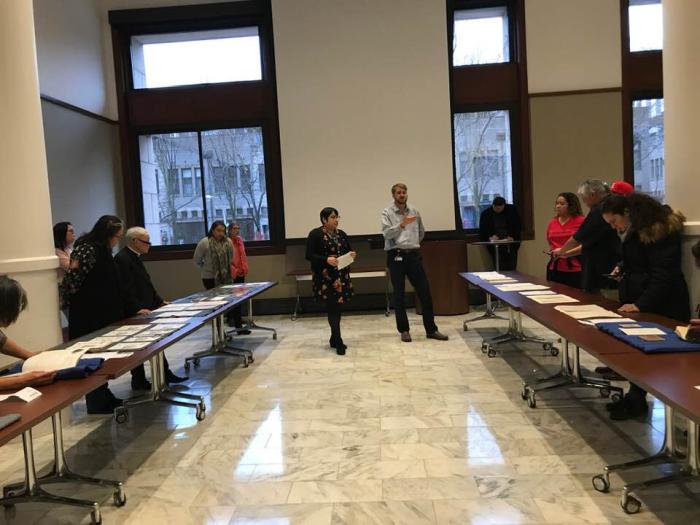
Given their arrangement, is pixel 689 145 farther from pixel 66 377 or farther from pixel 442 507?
pixel 66 377

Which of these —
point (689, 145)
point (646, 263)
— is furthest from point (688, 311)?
point (689, 145)

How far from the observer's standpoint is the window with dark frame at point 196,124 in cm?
827

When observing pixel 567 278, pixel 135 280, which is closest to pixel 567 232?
pixel 567 278

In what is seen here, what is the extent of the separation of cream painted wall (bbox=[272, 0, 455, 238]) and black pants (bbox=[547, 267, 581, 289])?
9.86ft

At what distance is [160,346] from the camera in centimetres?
309

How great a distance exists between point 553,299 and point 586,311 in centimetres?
54

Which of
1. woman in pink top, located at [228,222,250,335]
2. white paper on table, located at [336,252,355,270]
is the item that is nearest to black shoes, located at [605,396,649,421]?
white paper on table, located at [336,252,355,270]

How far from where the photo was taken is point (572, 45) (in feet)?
25.7

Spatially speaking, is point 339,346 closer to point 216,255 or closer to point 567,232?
point 216,255

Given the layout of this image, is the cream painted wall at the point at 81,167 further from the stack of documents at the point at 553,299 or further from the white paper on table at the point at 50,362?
the stack of documents at the point at 553,299

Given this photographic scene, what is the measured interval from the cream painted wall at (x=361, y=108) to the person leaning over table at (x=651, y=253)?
4625 mm

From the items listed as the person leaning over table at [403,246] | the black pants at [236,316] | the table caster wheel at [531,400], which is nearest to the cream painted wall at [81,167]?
the black pants at [236,316]

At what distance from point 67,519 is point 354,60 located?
673cm

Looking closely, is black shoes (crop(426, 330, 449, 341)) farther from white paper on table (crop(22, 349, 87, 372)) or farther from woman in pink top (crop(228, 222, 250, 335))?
white paper on table (crop(22, 349, 87, 372))
